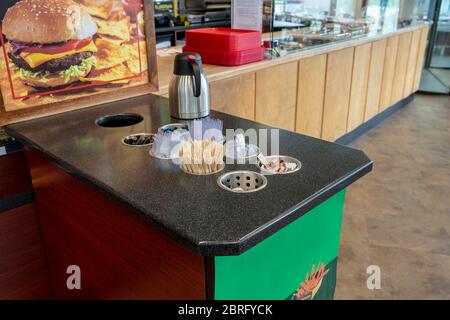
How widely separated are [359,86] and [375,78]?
1.27ft

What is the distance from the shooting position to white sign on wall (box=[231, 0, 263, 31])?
8.59 feet

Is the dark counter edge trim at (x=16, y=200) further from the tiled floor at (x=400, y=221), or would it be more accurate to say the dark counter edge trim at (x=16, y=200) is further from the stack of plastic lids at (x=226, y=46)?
the tiled floor at (x=400, y=221)

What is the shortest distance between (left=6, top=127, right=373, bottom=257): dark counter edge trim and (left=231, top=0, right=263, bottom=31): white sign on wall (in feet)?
5.82

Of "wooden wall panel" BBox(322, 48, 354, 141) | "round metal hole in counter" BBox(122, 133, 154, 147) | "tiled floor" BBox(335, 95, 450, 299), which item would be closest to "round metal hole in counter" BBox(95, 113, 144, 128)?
"round metal hole in counter" BBox(122, 133, 154, 147)

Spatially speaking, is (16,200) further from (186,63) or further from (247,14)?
(247,14)

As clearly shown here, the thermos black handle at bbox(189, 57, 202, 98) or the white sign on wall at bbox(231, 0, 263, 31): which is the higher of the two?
the white sign on wall at bbox(231, 0, 263, 31)

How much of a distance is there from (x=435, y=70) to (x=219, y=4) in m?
3.35

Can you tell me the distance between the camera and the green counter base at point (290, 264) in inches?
37.6

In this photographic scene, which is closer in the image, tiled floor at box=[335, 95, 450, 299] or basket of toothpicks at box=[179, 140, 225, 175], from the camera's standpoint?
basket of toothpicks at box=[179, 140, 225, 175]

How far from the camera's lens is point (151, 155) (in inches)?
47.1

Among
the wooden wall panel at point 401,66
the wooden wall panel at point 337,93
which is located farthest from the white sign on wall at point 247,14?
the wooden wall panel at point 401,66

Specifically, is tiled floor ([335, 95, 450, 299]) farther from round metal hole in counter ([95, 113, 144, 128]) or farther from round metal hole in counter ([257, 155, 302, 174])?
round metal hole in counter ([95, 113, 144, 128])

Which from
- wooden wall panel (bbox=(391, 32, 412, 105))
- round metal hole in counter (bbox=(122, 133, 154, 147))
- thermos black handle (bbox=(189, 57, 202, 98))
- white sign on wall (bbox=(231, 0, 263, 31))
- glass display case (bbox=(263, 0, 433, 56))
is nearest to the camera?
round metal hole in counter (bbox=(122, 133, 154, 147))
